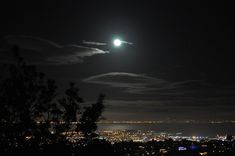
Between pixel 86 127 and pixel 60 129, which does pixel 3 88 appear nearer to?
pixel 60 129

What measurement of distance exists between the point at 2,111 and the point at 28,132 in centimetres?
123

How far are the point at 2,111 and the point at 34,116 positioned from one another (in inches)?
43.9

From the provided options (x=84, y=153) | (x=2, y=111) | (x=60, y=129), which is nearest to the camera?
(x=2, y=111)

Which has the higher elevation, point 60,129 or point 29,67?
point 29,67

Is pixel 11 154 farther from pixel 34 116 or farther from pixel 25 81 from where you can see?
pixel 25 81

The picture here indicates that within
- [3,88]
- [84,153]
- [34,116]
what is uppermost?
[3,88]

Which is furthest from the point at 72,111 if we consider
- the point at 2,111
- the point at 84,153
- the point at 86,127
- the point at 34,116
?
the point at 84,153

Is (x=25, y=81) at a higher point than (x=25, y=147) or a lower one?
higher

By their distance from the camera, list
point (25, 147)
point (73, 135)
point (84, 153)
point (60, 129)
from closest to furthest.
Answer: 1. point (25, 147)
2. point (60, 129)
3. point (73, 135)
4. point (84, 153)

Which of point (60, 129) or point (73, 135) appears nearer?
point (60, 129)

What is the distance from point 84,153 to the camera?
2169 centimetres

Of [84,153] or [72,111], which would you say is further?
[84,153]

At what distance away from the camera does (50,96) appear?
1390cm

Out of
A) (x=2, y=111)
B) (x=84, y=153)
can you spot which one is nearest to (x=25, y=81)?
(x=2, y=111)
